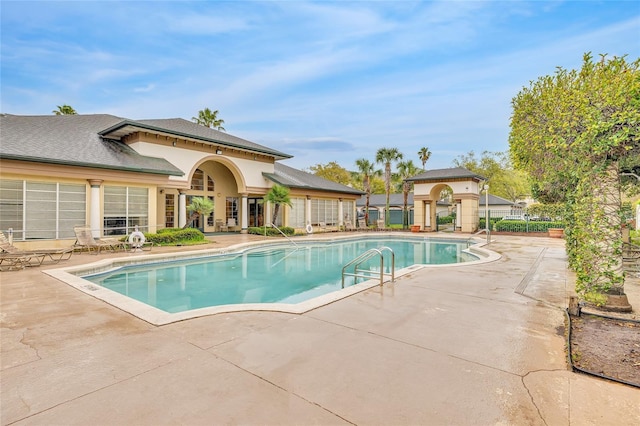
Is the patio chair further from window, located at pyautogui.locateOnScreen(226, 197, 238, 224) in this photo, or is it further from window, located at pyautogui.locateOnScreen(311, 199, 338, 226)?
window, located at pyautogui.locateOnScreen(311, 199, 338, 226)

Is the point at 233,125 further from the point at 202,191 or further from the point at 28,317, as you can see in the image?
the point at 28,317

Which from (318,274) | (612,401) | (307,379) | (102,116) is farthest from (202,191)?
(612,401)

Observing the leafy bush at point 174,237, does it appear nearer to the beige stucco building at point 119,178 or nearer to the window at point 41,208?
the beige stucco building at point 119,178

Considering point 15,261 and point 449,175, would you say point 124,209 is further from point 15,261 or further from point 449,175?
point 449,175

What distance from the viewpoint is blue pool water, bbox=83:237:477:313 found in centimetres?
757

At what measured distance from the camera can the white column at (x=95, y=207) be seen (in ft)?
44.0

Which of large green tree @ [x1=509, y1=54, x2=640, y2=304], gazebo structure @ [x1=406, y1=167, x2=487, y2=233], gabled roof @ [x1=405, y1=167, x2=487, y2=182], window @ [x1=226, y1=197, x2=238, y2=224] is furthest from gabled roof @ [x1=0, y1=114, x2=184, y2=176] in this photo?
gazebo structure @ [x1=406, y1=167, x2=487, y2=233]

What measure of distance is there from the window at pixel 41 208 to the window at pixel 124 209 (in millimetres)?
893

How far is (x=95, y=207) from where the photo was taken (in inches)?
529

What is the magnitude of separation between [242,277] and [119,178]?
8.44 m

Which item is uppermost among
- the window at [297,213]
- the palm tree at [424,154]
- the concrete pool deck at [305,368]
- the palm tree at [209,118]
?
the palm tree at [209,118]

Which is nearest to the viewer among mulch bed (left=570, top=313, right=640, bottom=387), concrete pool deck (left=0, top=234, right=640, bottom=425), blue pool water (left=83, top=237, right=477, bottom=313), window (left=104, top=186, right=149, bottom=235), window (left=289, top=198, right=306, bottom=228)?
concrete pool deck (left=0, top=234, right=640, bottom=425)

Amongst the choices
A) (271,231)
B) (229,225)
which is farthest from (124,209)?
(229,225)

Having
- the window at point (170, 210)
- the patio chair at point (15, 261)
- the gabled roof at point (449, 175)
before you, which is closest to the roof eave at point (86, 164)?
the window at point (170, 210)
